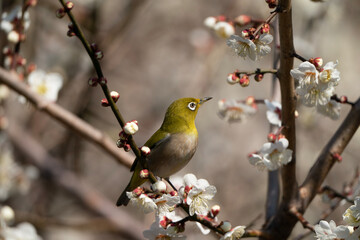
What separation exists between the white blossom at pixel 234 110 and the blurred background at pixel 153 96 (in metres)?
0.63

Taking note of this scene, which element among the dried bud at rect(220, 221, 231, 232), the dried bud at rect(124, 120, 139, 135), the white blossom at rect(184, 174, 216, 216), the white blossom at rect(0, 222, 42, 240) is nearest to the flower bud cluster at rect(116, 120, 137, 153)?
the dried bud at rect(124, 120, 139, 135)

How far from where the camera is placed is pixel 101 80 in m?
1.47

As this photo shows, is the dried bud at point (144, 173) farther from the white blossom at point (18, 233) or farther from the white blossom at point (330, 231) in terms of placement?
the white blossom at point (18, 233)

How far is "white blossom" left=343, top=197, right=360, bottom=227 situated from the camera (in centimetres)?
148

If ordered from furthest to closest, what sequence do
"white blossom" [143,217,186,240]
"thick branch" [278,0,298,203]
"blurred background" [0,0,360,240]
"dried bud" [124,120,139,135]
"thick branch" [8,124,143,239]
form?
"blurred background" [0,0,360,240]
"thick branch" [8,124,143,239]
"white blossom" [143,217,186,240]
"thick branch" [278,0,298,203]
"dried bud" [124,120,139,135]

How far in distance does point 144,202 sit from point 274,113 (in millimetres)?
900

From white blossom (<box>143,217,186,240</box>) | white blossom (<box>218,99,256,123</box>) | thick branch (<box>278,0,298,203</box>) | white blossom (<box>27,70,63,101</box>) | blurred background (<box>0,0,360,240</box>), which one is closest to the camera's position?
thick branch (<box>278,0,298,203</box>)

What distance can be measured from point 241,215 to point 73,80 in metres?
2.95

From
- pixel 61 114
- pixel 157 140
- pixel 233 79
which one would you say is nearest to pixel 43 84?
pixel 61 114

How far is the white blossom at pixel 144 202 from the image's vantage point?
155cm

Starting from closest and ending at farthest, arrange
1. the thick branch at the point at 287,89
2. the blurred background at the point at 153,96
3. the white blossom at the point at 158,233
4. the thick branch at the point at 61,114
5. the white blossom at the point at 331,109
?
the thick branch at the point at 287,89
the white blossom at the point at 158,233
the white blossom at the point at 331,109
the thick branch at the point at 61,114
the blurred background at the point at 153,96

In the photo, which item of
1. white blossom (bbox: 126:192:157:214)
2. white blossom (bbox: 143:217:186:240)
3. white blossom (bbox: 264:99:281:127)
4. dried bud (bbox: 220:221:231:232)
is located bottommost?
dried bud (bbox: 220:221:231:232)

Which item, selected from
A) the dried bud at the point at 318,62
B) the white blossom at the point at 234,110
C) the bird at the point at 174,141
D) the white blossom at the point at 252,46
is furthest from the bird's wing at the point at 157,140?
the dried bud at the point at 318,62

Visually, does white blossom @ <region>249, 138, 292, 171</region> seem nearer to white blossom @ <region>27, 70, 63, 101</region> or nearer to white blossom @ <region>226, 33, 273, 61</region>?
white blossom @ <region>226, 33, 273, 61</region>
